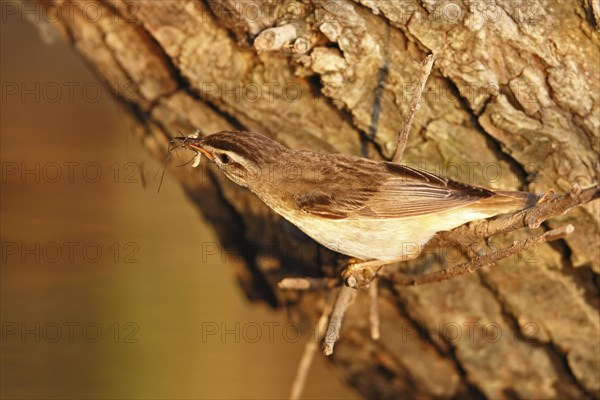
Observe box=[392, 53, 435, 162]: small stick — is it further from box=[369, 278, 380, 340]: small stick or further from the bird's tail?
box=[369, 278, 380, 340]: small stick

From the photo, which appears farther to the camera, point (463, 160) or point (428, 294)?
point (428, 294)

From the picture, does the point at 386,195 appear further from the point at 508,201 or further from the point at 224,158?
the point at 224,158

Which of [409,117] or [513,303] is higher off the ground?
[409,117]

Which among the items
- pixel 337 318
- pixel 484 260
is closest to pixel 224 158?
pixel 337 318

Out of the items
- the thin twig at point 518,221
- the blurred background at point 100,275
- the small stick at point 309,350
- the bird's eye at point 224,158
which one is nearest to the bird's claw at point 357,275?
the thin twig at point 518,221

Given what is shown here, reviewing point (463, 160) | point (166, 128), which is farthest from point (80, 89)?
point (463, 160)

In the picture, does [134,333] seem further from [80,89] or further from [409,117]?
[409,117]
